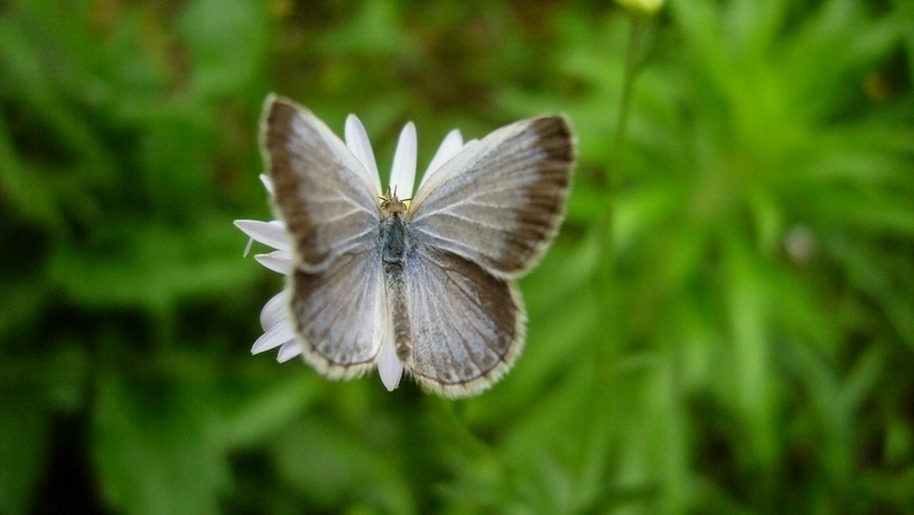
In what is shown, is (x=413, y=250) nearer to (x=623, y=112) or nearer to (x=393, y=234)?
(x=393, y=234)

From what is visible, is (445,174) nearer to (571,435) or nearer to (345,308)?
(345,308)

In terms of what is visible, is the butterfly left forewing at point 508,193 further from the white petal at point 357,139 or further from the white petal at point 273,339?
the white petal at point 273,339

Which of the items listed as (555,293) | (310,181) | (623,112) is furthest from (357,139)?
(555,293)

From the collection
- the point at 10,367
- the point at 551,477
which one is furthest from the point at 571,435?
the point at 10,367

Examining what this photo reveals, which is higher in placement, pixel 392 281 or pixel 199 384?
pixel 392 281

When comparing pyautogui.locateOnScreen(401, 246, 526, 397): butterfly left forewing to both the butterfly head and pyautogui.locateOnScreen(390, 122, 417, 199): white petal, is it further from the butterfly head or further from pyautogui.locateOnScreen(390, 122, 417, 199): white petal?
pyautogui.locateOnScreen(390, 122, 417, 199): white petal

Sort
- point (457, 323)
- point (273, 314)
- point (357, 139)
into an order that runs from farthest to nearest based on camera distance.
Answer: point (357, 139), point (273, 314), point (457, 323)
